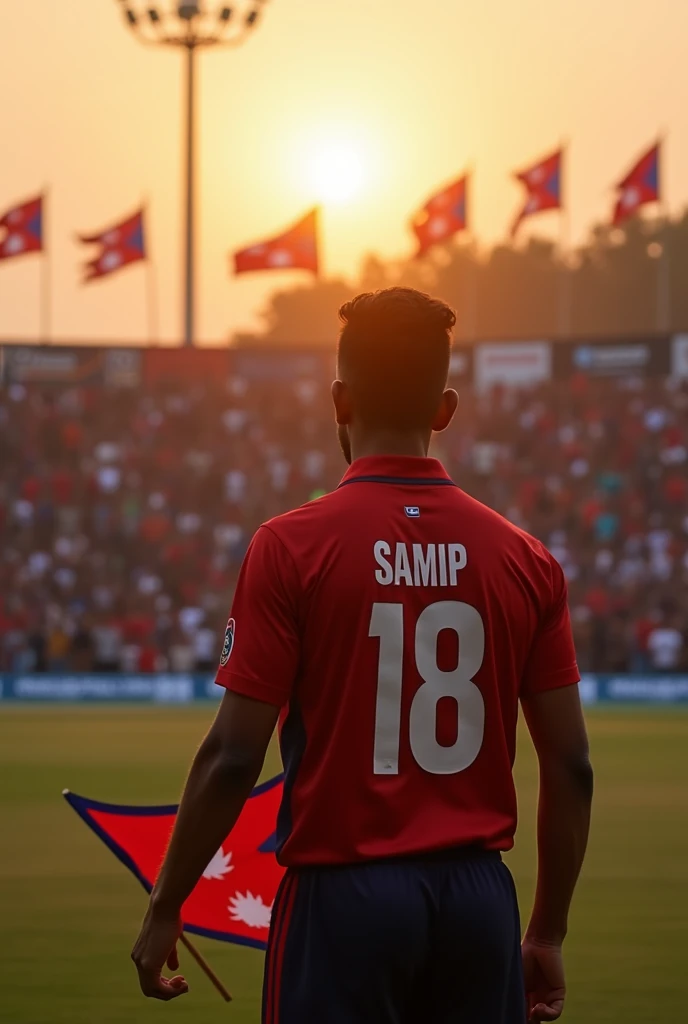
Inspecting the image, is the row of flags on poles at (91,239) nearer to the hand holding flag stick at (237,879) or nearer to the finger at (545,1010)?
the hand holding flag stick at (237,879)

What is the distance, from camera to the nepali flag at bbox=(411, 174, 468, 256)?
41.3 meters

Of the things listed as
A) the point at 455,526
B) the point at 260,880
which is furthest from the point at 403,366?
the point at 260,880

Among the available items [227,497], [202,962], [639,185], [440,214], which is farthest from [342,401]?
[440,214]

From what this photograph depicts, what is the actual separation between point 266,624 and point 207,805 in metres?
0.33

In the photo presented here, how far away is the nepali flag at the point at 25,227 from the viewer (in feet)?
134

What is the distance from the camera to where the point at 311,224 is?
40.2 meters

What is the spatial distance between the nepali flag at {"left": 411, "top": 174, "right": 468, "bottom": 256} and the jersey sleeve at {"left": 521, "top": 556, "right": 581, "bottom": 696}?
38.7 m

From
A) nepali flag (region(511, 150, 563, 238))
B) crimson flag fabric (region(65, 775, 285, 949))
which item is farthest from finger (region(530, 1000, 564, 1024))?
nepali flag (region(511, 150, 563, 238))

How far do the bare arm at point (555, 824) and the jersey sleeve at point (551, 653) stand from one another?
2 centimetres

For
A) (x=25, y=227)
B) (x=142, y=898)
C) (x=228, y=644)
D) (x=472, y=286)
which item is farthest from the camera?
(x=472, y=286)

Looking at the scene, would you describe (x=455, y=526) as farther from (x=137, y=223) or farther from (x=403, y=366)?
(x=137, y=223)

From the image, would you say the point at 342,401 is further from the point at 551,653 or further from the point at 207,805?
the point at 207,805

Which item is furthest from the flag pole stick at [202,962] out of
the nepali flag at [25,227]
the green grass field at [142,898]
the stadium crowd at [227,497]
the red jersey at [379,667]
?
the nepali flag at [25,227]

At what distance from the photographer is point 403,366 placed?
3.16 m
